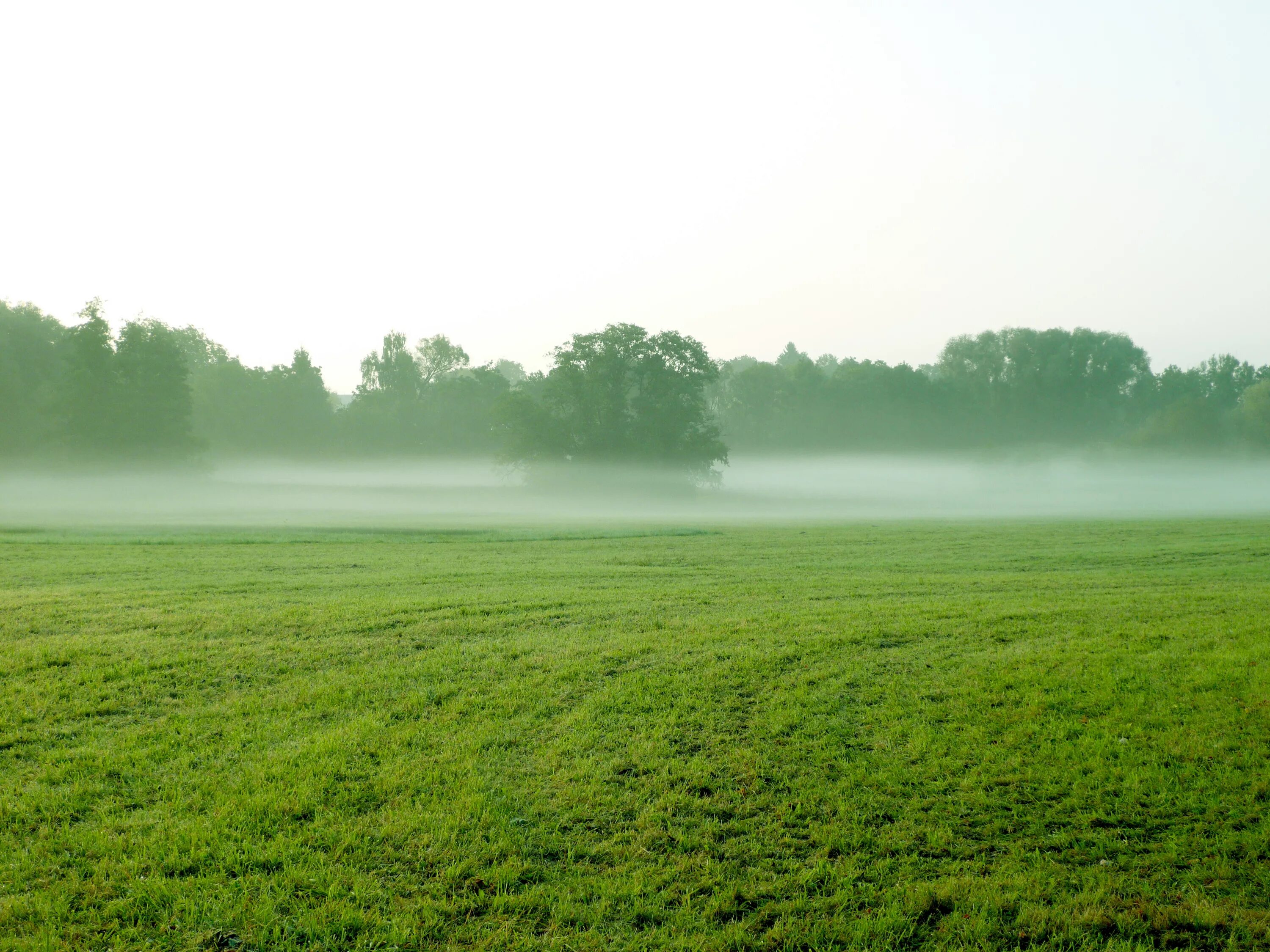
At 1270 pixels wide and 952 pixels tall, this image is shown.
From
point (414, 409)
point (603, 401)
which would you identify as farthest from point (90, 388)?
point (603, 401)

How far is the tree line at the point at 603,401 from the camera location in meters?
67.1

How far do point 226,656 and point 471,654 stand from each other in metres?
2.22

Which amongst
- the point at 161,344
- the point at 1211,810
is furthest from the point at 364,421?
the point at 1211,810

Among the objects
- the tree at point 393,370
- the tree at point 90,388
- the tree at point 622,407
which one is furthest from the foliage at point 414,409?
the tree at point 90,388

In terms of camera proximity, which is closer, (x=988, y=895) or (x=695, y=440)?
(x=988, y=895)

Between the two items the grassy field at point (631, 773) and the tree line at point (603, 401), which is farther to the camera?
the tree line at point (603, 401)

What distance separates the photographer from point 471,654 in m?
8.33

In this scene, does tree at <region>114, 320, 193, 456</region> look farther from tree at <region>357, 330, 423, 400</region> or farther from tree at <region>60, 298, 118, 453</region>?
tree at <region>357, 330, 423, 400</region>

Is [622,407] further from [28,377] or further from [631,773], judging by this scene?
[631,773]

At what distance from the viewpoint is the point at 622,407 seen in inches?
2808

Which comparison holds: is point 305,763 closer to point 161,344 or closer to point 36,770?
point 36,770

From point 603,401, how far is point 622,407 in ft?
6.29

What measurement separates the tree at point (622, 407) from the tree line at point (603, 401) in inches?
5.5

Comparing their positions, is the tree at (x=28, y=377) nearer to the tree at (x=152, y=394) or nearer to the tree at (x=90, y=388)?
the tree at (x=90, y=388)
